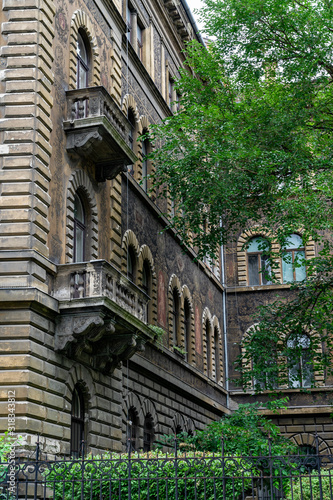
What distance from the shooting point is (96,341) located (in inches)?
619

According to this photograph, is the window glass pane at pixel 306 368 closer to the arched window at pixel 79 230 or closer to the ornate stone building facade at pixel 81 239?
the ornate stone building facade at pixel 81 239

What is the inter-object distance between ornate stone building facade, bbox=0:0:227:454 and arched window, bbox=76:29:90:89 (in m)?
0.03

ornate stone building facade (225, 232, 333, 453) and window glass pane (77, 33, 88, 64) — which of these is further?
ornate stone building facade (225, 232, 333, 453)

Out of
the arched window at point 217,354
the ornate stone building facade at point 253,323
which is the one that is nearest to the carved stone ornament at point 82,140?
the ornate stone building facade at point 253,323

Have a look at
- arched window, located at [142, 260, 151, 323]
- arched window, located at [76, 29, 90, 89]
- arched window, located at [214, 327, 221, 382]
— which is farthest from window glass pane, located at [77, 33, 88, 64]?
arched window, located at [214, 327, 221, 382]

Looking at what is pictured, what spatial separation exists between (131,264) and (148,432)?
4777 millimetres

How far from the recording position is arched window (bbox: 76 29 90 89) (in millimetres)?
17383

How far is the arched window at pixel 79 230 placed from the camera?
53.0 ft

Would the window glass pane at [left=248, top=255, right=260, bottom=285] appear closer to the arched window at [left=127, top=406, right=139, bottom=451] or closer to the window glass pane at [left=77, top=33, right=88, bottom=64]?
the arched window at [left=127, top=406, right=139, bottom=451]

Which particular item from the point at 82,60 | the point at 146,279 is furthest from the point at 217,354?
the point at 82,60

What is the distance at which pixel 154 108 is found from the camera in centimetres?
2506

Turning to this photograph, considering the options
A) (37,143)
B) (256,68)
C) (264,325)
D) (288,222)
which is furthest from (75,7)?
(264,325)

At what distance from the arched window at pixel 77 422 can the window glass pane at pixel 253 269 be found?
800 inches

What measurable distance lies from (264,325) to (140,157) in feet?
20.7
